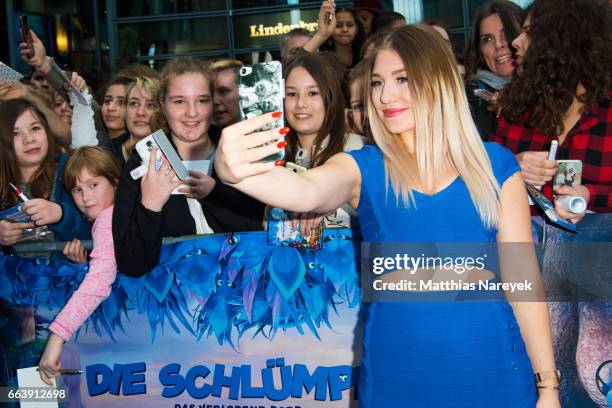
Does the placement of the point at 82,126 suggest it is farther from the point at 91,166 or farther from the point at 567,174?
the point at 567,174

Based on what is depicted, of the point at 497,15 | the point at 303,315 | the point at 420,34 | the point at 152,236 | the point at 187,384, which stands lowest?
the point at 187,384

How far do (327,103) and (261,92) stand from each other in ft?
6.27

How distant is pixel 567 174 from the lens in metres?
3.17

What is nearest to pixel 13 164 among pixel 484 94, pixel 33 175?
pixel 33 175

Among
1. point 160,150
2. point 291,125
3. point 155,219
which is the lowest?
point 155,219

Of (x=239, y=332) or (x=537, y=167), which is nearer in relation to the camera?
(x=537, y=167)

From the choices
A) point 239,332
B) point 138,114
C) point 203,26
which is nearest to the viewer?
point 239,332

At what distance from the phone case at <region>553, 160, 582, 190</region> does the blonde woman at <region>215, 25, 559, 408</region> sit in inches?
24.7

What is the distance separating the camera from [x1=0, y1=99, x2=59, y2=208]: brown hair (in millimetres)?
4191

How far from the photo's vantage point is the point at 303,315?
3463mm

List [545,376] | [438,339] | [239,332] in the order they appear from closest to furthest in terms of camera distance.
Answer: [438,339] → [545,376] → [239,332]

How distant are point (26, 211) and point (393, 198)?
2.18 m

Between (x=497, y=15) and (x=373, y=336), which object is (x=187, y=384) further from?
(x=497, y=15)

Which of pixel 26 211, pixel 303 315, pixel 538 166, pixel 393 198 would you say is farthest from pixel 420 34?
pixel 26 211
